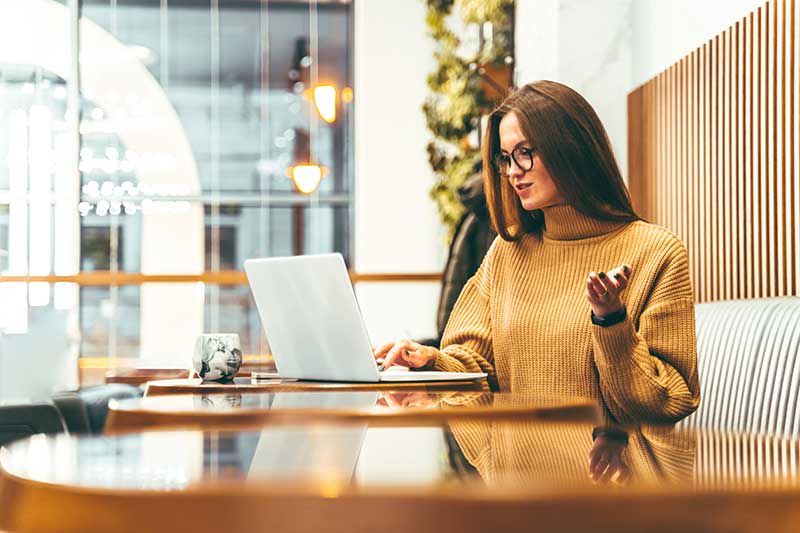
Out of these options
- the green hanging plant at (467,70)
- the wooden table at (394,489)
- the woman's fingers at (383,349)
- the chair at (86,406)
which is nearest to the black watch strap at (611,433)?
the wooden table at (394,489)

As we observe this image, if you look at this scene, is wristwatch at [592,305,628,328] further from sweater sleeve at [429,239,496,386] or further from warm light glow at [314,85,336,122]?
warm light glow at [314,85,336,122]

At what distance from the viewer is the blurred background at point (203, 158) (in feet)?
23.5

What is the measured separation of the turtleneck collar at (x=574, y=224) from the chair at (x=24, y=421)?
1894 mm

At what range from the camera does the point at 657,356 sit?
5.95 feet

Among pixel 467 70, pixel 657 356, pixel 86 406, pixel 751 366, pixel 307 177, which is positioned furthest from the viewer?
pixel 307 177

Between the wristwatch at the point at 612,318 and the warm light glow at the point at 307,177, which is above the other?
the warm light glow at the point at 307,177

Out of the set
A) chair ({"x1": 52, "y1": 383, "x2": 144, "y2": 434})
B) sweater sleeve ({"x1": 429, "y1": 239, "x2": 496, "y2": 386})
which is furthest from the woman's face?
chair ({"x1": 52, "y1": 383, "x2": 144, "y2": 434})

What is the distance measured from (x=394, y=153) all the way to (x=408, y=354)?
213 inches

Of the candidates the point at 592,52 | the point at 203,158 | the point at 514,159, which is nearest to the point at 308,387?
the point at 514,159

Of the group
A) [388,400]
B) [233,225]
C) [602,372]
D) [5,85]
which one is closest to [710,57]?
A: [602,372]

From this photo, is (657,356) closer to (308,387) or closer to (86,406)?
(308,387)

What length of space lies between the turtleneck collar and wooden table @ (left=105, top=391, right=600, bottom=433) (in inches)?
33.3

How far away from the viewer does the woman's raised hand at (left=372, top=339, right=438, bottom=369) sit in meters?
1.84

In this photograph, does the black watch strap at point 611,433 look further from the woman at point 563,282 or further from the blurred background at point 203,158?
the blurred background at point 203,158
